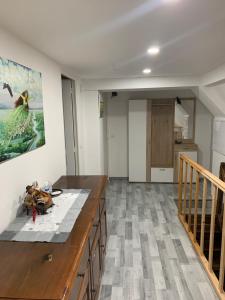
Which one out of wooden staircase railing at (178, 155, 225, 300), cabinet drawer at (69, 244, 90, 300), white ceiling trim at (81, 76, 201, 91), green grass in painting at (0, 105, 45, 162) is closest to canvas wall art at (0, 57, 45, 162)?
green grass in painting at (0, 105, 45, 162)

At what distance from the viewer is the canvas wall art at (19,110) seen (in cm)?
154

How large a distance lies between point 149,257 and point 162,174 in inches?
110

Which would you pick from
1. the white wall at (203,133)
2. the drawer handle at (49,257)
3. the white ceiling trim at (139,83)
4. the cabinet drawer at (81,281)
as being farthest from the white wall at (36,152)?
the white wall at (203,133)

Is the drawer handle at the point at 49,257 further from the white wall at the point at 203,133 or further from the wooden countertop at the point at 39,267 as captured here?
the white wall at the point at 203,133

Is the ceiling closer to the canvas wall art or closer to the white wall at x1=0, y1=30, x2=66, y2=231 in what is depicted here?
the white wall at x1=0, y1=30, x2=66, y2=231

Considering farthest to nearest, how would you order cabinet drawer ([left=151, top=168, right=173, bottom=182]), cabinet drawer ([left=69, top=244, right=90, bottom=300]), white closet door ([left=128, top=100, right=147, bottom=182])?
cabinet drawer ([left=151, top=168, right=173, bottom=182])
white closet door ([left=128, top=100, right=147, bottom=182])
cabinet drawer ([left=69, top=244, right=90, bottom=300])

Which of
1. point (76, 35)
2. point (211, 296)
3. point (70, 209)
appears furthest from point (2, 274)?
point (211, 296)

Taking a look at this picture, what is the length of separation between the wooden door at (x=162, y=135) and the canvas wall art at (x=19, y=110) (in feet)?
10.9

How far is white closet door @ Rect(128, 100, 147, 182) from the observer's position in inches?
198

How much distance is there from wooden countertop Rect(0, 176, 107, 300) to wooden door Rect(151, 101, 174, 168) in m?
3.81

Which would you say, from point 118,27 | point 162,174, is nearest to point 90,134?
point 162,174

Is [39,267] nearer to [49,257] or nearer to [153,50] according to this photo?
[49,257]

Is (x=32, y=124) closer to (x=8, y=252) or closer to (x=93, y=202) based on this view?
(x=93, y=202)

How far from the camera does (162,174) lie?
17.2 ft
